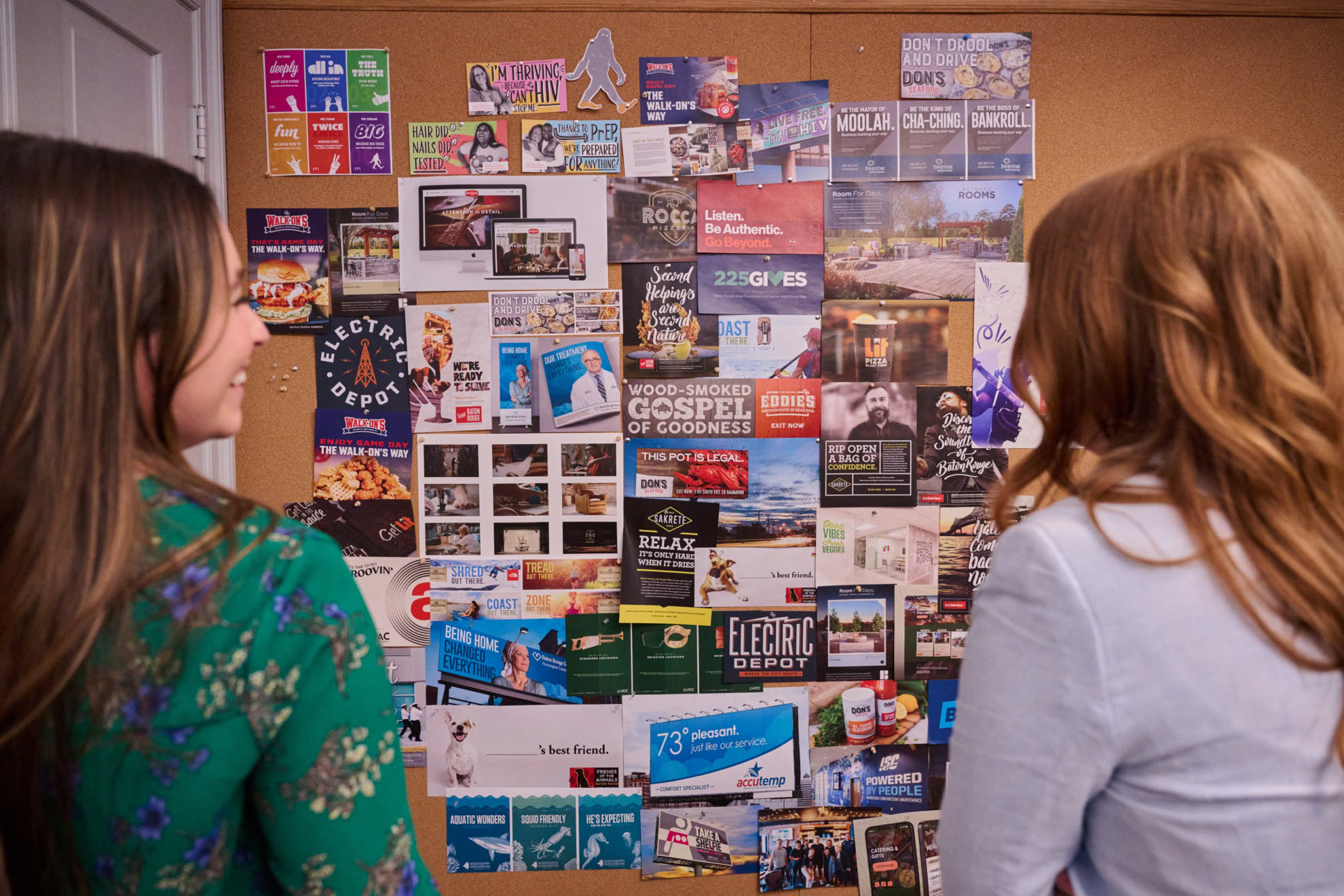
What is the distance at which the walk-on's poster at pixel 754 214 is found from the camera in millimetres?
1745

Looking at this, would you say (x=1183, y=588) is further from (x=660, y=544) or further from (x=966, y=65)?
(x=966, y=65)

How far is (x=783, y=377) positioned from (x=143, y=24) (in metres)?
1.45

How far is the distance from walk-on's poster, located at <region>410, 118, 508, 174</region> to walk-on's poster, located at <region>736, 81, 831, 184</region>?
53 centimetres

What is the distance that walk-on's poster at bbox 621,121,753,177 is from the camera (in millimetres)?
1729

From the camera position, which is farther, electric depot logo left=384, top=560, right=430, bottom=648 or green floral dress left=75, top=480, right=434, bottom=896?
electric depot logo left=384, top=560, right=430, bottom=648

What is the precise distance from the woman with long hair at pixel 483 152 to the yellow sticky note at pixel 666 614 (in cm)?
101

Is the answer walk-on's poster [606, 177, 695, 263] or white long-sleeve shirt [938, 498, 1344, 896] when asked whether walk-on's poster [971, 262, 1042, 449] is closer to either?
walk-on's poster [606, 177, 695, 263]

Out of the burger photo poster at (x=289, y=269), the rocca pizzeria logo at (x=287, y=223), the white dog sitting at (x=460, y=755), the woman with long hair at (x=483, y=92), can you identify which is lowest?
the white dog sitting at (x=460, y=755)

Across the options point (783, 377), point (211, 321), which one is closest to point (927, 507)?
point (783, 377)

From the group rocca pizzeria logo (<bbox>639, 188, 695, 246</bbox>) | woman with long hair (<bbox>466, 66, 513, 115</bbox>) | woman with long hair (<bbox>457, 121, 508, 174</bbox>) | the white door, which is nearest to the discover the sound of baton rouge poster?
the white door

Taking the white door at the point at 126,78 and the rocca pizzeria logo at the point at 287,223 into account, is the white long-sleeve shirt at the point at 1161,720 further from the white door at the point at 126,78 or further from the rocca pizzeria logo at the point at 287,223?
the rocca pizzeria logo at the point at 287,223

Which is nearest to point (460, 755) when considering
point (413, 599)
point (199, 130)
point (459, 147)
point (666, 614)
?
point (413, 599)

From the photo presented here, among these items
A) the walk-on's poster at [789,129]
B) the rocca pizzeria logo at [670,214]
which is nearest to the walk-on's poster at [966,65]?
the walk-on's poster at [789,129]

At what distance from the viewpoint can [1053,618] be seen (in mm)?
575
